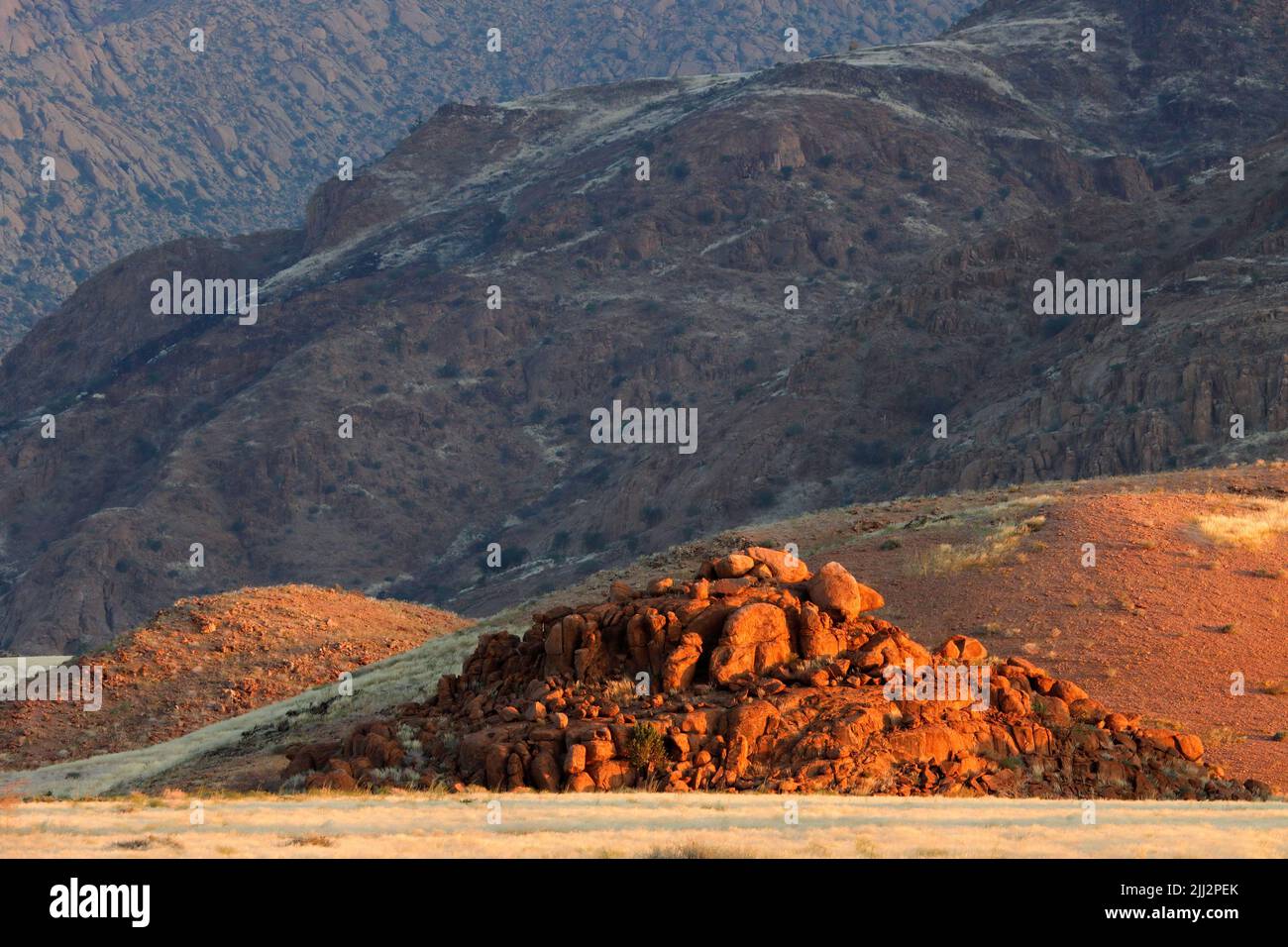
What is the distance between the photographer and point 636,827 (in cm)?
1313

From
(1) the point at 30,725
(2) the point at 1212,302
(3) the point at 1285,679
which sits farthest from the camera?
(2) the point at 1212,302

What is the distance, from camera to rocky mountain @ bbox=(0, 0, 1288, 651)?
2670 inches

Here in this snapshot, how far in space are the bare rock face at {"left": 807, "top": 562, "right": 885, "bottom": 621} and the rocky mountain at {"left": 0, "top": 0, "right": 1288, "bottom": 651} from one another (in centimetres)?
3738

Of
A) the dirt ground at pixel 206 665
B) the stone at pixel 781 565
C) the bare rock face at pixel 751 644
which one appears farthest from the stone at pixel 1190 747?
the dirt ground at pixel 206 665

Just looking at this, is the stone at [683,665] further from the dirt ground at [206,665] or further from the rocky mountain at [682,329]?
the rocky mountain at [682,329]

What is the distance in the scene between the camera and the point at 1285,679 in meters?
19.6

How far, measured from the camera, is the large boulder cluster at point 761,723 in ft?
54.3

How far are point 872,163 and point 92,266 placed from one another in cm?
10798

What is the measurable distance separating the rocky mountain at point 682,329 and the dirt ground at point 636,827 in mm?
41869

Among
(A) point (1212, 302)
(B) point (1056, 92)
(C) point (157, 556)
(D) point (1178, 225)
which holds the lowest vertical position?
(C) point (157, 556)

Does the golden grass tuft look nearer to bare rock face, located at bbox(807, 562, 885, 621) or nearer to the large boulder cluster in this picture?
the large boulder cluster

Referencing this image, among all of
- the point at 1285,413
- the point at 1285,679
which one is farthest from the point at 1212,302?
the point at 1285,679

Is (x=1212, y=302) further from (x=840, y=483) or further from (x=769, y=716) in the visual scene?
(x=769, y=716)

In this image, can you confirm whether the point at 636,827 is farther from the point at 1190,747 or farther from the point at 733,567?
the point at 733,567
